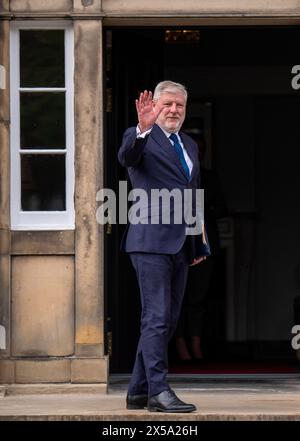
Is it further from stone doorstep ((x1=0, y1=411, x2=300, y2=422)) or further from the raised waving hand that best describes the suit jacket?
stone doorstep ((x1=0, y1=411, x2=300, y2=422))

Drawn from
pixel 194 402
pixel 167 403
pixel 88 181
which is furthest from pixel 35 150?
pixel 167 403

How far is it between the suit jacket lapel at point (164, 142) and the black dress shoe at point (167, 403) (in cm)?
138

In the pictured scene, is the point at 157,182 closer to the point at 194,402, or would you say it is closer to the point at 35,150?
the point at 194,402

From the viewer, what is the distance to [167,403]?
8.41 meters

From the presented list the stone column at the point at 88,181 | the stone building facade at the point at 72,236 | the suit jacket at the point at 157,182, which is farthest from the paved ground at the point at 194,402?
the suit jacket at the point at 157,182

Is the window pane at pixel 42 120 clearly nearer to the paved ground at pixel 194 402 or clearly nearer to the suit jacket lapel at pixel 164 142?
the suit jacket lapel at pixel 164 142

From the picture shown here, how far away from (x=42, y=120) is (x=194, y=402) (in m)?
2.39

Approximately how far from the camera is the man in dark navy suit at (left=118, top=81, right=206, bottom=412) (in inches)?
332

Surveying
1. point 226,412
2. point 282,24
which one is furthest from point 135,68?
point 226,412

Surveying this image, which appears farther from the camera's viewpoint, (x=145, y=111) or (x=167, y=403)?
(x=167, y=403)

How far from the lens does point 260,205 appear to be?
14227mm

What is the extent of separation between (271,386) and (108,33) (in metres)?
2.92
